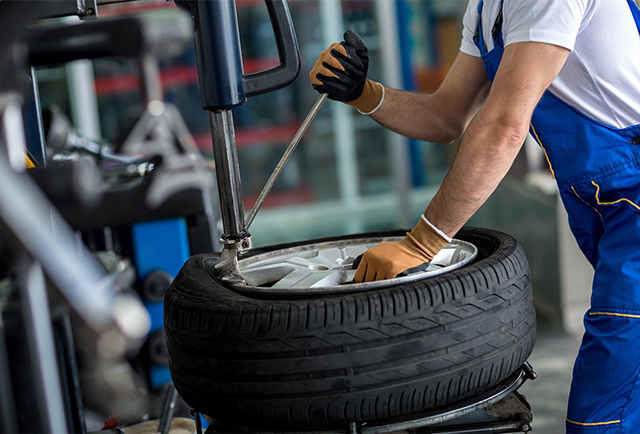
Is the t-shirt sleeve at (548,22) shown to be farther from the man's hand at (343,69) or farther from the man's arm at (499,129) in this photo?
the man's hand at (343,69)

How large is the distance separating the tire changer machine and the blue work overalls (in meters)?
0.26

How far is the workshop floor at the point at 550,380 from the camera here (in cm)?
221

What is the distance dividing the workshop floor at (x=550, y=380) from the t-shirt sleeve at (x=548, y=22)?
1410 millimetres

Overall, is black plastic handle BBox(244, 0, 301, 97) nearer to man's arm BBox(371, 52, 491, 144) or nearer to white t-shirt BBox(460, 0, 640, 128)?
white t-shirt BBox(460, 0, 640, 128)

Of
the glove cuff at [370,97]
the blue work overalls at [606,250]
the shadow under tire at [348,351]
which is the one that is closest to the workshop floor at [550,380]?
the blue work overalls at [606,250]

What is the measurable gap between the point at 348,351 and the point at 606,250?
63 cm

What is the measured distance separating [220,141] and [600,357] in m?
0.77

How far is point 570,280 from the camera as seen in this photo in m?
2.99

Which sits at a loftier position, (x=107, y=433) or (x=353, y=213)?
(x=107, y=433)

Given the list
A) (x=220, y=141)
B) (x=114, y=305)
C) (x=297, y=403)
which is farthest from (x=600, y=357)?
(x=114, y=305)

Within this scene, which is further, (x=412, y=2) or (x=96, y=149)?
(x=412, y=2)

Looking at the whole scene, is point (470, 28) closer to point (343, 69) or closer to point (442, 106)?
point (442, 106)

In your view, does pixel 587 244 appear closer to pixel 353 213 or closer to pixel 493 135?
pixel 493 135

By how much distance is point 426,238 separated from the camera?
1.06 meters
